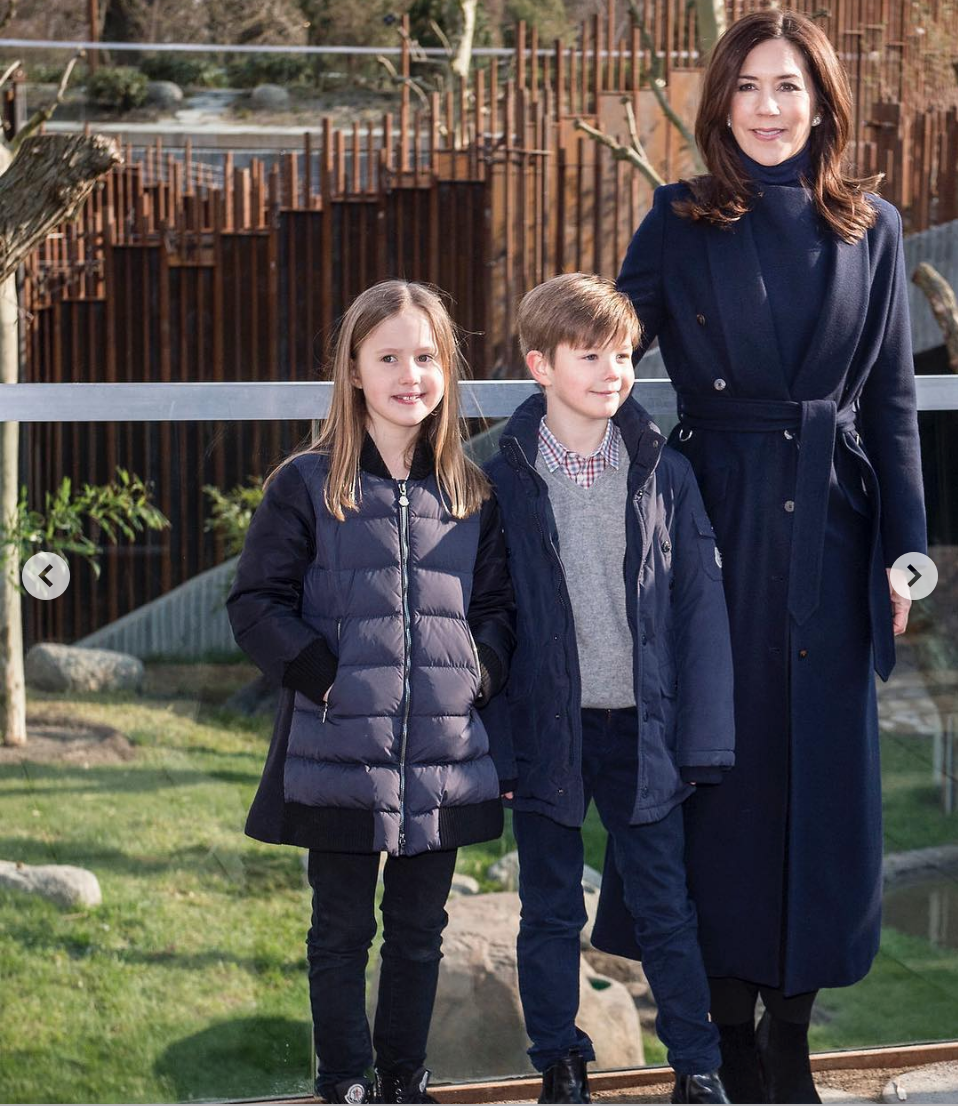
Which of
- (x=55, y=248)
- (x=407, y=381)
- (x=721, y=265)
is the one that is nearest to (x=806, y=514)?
(x=721, y=265)

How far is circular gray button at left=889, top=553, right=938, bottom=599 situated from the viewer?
216 centimetres

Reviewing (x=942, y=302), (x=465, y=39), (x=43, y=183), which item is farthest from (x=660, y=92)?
(x=465, y=39)

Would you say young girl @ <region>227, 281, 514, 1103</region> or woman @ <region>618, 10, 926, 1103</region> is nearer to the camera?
young girl @ <region>227, 281, 514, 1103</region>

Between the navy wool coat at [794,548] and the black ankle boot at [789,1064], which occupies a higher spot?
the navy wool coat at [794,548]

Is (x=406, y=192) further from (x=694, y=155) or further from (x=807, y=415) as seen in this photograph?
(x=807, y=415)

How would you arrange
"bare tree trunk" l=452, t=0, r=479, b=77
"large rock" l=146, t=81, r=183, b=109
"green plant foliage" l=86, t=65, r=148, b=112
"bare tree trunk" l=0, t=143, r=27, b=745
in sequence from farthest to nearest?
"large rock" l=146, t=81, r=183, b=109
"green plant foliage" l=86, t=65, r=148, b=112
"bare tree trunk" l=452, t=0, r=479, b=77
"bare tree trunk" l=0, t=143, r=27, b=745

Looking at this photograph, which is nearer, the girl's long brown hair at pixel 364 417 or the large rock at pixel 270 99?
the girl's long brown hair at pixel 364 417

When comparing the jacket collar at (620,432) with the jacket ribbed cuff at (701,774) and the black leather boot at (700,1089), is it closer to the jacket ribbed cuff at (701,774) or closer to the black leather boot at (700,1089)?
the jacket ribbed cuff at (701,774)

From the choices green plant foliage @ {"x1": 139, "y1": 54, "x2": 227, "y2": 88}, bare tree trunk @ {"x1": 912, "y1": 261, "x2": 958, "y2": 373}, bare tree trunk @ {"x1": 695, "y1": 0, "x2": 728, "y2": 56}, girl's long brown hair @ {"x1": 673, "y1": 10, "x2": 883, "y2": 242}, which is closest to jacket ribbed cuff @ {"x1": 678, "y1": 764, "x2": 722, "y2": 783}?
girl's long brown hair @ {"x1": 673, "y1": 10, "x2": 883, "y2": 242}

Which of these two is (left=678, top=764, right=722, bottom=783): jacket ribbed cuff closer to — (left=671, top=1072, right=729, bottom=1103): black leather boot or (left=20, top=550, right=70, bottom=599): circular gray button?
(left=671, top=1072, right=729, bottom=1103): black leather boot

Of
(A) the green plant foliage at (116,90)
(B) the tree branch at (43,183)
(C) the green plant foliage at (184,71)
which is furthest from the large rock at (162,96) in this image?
(B) the tree branch at (43,183)

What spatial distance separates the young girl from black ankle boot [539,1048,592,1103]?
19 centimetres

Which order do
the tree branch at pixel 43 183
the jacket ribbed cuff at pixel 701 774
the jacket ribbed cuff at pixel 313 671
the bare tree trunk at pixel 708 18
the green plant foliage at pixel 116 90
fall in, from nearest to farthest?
the jacket ribbed cuff at pixel 313 671
the jacket ribbed cuff at pixel 701 774
the tree branch at pixel 43 183
the bare tree trunk at pixel 708 18
the green plant foliage at pixel 116 90

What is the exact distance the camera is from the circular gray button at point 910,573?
2164 millimetres
